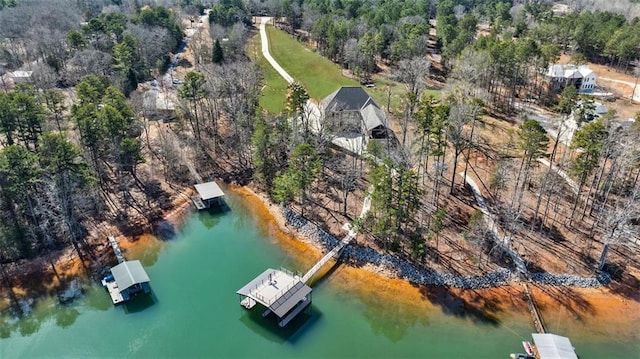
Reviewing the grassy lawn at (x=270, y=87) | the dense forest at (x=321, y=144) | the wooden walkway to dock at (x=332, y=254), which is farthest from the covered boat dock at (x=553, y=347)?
the grassy lawn at (x=270, y=87)

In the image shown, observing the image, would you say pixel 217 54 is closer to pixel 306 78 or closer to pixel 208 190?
pixel 306 78

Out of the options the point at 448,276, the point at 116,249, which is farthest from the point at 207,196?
the point at 448,276

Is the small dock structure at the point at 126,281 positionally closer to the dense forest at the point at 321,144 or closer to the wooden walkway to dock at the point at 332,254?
the dense forest at the point at 321,144

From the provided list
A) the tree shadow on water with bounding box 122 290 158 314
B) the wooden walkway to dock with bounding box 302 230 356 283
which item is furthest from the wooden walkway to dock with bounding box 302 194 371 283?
the tree shadow on water with bounding box 122 290 158 314

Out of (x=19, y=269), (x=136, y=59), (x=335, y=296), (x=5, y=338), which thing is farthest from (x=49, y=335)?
(x=136, y=59)

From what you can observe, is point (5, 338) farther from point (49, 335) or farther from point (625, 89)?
point (625, 89)

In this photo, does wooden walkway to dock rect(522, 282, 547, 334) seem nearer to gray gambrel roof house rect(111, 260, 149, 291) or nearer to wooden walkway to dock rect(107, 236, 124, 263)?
gray gambrel roof house rect(111, 260, 149, 291)

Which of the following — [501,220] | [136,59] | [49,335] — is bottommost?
[49,335]
